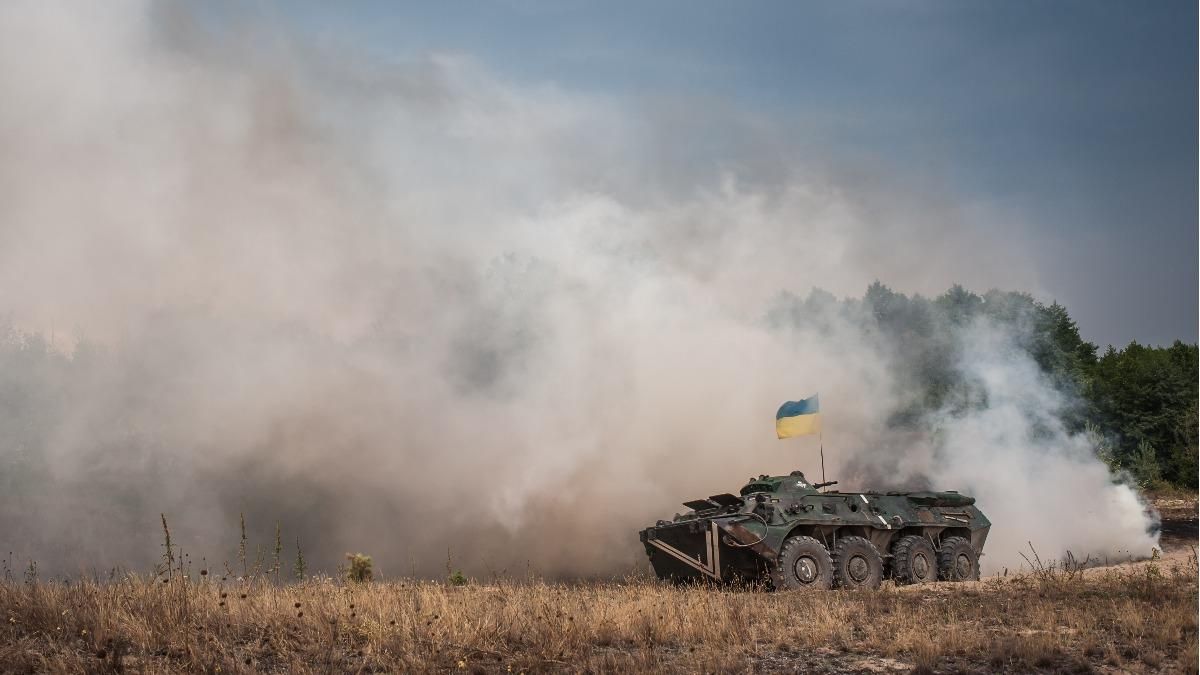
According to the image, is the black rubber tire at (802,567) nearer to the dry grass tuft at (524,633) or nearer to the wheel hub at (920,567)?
the wheel hub at (920,567)

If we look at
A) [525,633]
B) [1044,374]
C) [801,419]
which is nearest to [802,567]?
[801,419]

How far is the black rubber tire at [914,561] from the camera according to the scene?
70.6ft

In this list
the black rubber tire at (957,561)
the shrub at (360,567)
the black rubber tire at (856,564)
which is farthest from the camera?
the black rubber tire at (957,561)

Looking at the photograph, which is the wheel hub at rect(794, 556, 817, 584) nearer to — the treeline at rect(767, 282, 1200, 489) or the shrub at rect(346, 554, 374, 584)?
the shrub at rect(346, 554, 374, 584)

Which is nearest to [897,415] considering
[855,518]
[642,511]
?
[642,511]

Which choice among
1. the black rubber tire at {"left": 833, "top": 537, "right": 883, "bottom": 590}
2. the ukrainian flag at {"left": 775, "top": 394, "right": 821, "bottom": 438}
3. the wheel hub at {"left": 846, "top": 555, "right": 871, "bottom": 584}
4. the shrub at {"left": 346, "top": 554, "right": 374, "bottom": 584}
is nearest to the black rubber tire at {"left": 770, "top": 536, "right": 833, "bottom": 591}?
the black rubber tire at {"left": 833, "top": 537, "right": 883, "bottom": 590}

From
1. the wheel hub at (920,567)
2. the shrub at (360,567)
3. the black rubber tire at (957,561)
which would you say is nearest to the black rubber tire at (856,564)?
the wheel hub at (920,567)

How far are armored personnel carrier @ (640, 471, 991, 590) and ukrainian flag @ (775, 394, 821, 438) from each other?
2.82 m

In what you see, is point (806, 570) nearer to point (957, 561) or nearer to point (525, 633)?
point (957, 561)

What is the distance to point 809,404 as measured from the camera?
80.2 ft

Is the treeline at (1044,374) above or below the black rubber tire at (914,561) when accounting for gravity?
above

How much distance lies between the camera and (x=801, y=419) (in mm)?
24609

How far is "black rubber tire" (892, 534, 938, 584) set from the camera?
2153 centimetres

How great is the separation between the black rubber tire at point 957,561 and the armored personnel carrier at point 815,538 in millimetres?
21
